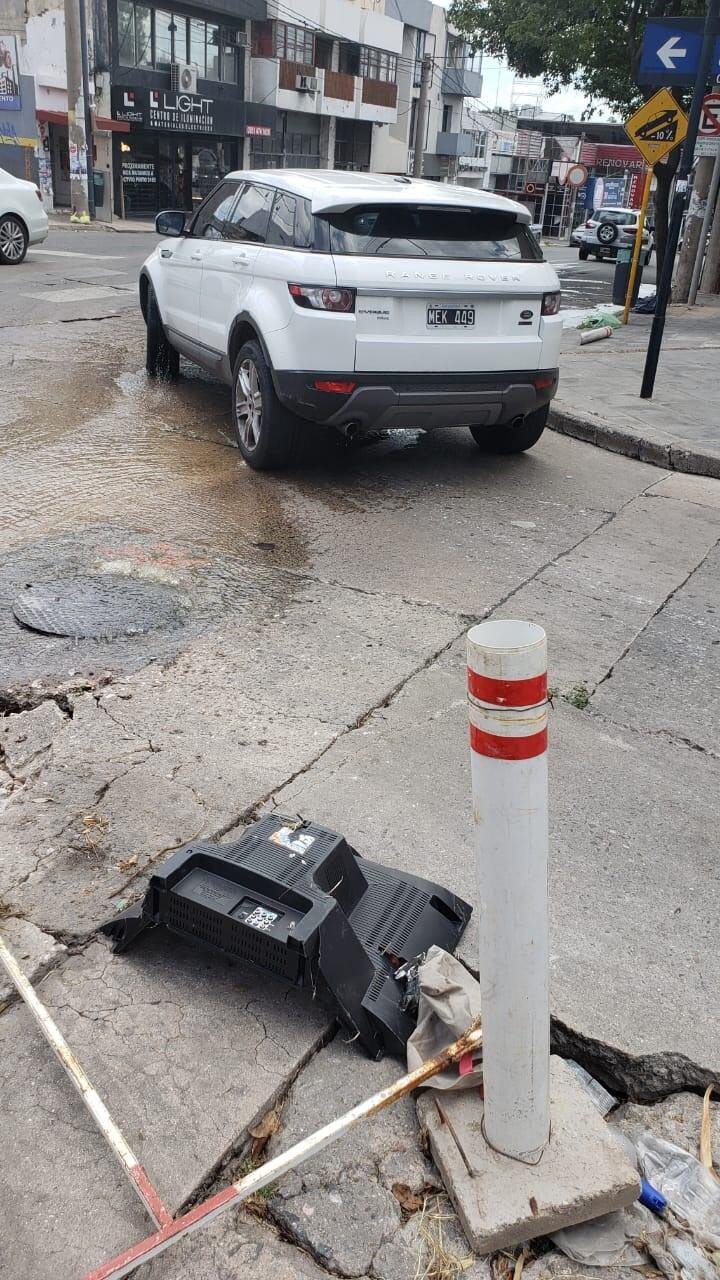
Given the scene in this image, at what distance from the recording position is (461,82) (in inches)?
2552

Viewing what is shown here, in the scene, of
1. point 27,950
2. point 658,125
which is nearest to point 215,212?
point 658,125

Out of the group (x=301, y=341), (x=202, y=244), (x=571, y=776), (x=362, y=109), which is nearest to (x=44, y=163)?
(x=362, y=109)

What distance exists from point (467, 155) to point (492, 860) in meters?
72.2

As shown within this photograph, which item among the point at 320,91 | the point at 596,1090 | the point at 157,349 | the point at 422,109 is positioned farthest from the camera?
the point at 422,109

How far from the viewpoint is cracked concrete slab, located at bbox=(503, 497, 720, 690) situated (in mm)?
4449

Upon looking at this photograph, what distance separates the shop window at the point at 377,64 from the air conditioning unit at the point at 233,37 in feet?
31.6

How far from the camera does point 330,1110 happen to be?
86.6 inches

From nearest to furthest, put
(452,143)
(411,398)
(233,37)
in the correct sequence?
(411,398), (233,37), (452,143)

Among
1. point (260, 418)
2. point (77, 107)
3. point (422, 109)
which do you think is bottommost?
point (260, 418)

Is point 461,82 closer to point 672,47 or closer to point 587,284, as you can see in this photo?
point 587,284

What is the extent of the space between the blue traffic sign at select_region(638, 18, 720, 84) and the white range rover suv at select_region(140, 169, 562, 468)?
4.13 m

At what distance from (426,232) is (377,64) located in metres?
53.1

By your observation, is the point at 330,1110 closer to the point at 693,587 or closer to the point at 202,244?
the point at 693,587

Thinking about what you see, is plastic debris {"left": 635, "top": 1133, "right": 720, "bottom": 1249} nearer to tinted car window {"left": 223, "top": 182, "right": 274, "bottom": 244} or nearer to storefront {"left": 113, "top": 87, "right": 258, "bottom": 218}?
tinted car window {"left": 223, "top": 182, "right": 274, "bottom": 244}
